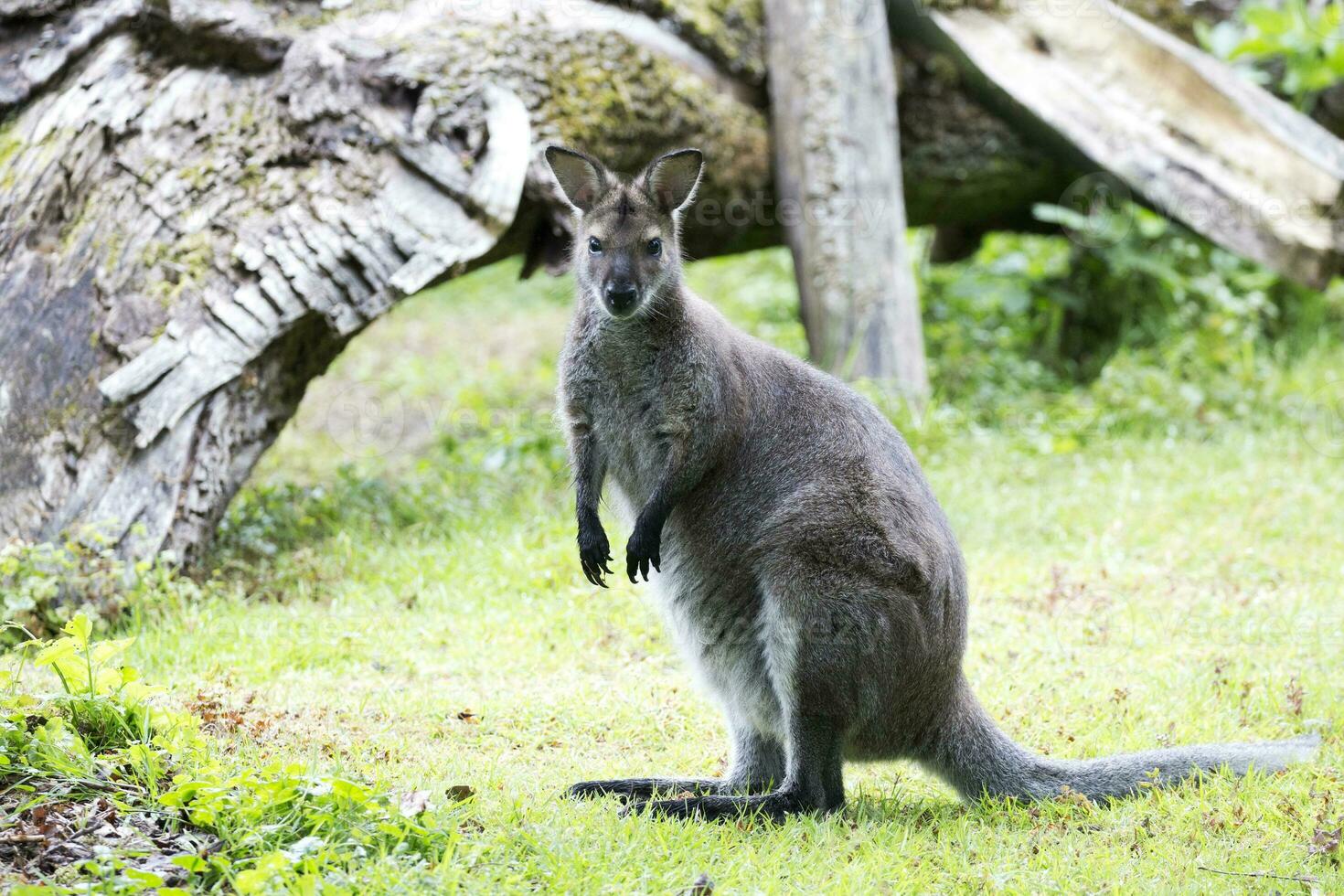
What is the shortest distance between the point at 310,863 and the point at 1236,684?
131 inches

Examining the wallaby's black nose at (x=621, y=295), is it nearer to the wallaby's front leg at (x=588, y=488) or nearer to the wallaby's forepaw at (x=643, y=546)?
the wallaby's front leg at (x=588, y=488)

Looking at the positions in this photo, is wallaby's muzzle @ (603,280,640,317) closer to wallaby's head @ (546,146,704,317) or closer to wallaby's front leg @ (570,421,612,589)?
wallaby's head @ (546,146,704,317)

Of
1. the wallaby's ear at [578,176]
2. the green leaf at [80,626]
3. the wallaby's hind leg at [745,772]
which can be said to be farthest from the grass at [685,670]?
the wallaby's ear at [578,176]

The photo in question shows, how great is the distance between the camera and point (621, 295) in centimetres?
414

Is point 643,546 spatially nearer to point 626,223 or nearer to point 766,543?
point 766,543

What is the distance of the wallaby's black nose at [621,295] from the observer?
4137mm

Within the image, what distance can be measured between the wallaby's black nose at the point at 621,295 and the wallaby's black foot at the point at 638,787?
1437 millimetres

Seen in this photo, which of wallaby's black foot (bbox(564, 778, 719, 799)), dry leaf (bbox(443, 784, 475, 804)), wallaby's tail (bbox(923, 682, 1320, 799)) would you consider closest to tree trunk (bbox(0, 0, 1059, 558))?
dry leaf (bbox(443, 784, 475, 804))

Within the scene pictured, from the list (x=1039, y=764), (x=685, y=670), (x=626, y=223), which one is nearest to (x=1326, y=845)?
(x=1039, y=764)

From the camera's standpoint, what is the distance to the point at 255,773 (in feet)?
10.9

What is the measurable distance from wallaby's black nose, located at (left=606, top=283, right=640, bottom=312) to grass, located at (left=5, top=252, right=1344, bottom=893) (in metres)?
1.44

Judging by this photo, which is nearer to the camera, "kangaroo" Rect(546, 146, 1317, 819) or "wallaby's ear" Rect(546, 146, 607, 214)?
"kangaroo" Rect(546, 146, 1317, 819)

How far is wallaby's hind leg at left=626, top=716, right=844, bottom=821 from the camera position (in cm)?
380

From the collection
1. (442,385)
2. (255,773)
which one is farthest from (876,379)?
(255,773)
